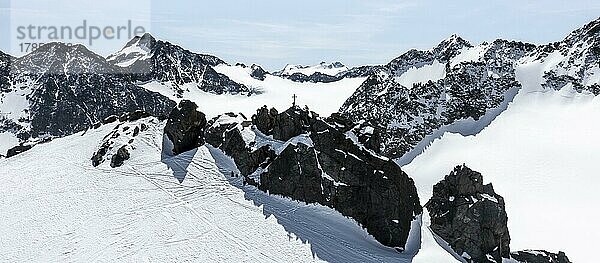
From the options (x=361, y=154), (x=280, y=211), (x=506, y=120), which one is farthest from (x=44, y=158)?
(x=506, y=120)

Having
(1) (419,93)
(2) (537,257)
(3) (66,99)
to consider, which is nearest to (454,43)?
(1) (419,93)

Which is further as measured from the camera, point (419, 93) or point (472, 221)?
point (419, 93)

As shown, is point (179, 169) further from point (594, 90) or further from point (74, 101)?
point (74, 101)

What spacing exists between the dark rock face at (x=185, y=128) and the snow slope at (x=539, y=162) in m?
40.4

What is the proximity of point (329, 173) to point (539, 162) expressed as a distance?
2503 inches

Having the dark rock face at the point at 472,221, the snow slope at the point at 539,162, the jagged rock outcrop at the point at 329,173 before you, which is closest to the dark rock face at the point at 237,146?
the jagged rock outcrop at the point at 329,173

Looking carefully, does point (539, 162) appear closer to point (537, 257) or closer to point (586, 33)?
point (537, 257)

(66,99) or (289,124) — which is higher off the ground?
(289,124)

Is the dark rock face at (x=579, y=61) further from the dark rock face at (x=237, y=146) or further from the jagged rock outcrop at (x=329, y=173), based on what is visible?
the dark rock face at (x=237, y=146)

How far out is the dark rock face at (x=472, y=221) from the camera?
123ft

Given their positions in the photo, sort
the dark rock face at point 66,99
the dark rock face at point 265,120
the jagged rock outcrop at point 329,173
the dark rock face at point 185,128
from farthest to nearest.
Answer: the dark rock face at point 66,99
the dark rock face at point 185,128
the dark rock face at point 265,120
the jagged rock outcrop at point 329,173

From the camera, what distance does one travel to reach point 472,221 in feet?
124

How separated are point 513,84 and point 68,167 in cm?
11011

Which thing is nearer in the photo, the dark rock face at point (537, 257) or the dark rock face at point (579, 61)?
the dark rock face at point (537, 257)
